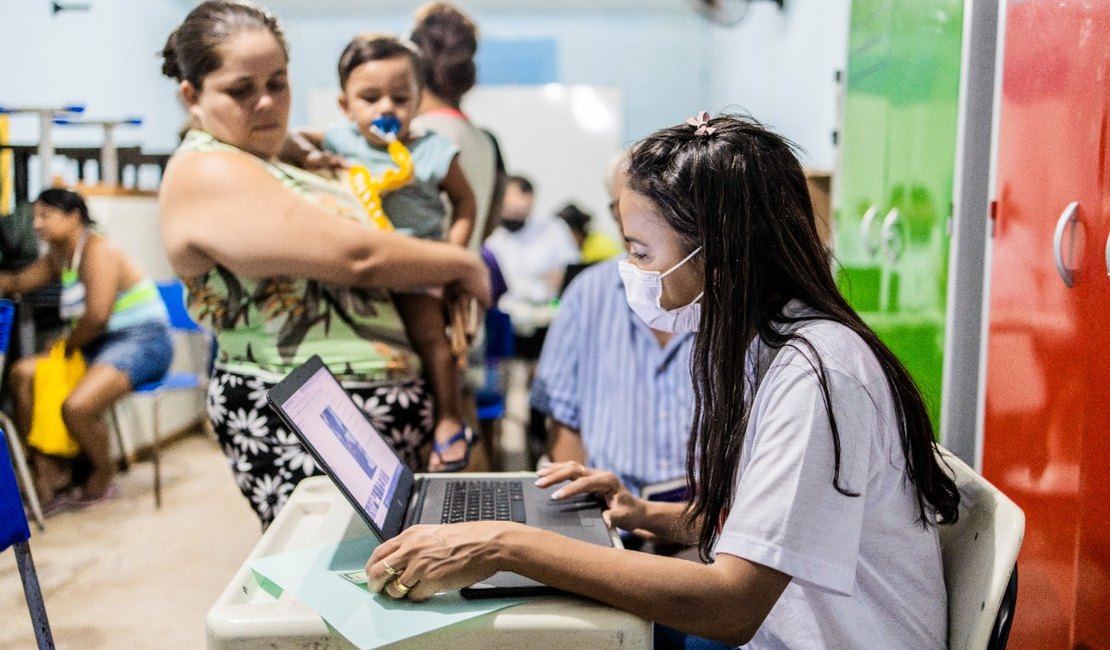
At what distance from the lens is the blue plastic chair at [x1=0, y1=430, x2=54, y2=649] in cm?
131

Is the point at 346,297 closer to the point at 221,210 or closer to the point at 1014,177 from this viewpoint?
the point at 221,210

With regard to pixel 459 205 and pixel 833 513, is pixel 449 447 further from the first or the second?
pixel 833 513

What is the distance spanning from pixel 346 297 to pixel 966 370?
1.25m

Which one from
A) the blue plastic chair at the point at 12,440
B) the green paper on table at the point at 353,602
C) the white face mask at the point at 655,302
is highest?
the white face mask at the point at 655,302

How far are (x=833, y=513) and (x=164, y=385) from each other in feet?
12.0

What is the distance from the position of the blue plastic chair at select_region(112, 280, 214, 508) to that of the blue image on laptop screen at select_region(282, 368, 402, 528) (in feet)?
8.66

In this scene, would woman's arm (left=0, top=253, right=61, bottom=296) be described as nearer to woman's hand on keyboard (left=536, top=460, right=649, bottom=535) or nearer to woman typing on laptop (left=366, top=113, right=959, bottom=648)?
woman's hand on keyboard (left=536, top=460, right=649, bottom=535)

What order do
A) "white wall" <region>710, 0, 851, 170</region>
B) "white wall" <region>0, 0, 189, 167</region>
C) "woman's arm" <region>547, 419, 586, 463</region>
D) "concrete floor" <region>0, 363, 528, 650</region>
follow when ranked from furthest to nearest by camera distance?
"white wall" <region>710, 0, 851, 170</region> → "white wall" <region>0, 0, 189, 167</region> → "concrete floor" <region>0, 363, 528, 650</region> → "woman's arm" <region>547, 419, 586, 463</region>

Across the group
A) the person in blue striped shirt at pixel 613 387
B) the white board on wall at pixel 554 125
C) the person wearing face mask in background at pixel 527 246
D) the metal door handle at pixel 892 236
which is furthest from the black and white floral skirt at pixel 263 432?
the white board on wall at pixel 554 125

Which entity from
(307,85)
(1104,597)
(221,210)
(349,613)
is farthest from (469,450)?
(307,85)

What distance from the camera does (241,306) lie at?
4.47 feet

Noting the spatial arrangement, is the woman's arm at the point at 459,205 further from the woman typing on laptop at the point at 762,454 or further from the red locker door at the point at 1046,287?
the red locker door at the point at 1046,287

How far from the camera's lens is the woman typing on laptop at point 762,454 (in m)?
0.85

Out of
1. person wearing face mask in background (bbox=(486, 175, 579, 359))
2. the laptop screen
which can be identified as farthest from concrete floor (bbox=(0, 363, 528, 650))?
person wearing face mask in background (bbox=(486, 175, 579, 359))
